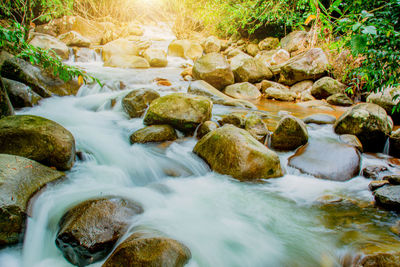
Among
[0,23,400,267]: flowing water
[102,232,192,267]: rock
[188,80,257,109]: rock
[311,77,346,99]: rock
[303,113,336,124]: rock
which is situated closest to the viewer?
[102,232,192,267]: rock

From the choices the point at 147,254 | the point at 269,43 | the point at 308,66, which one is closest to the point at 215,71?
the point at 308,66

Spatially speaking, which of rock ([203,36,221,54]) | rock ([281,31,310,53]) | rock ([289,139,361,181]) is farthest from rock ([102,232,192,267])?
rock ([203,36,221,54])

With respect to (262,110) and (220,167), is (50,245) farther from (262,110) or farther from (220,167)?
(262,110)

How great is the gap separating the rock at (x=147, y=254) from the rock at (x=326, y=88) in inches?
341

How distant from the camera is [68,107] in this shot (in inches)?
217

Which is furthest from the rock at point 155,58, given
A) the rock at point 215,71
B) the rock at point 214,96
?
the rock at point 214,96

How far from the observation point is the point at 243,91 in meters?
8.80

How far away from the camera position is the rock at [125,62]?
35.1ft

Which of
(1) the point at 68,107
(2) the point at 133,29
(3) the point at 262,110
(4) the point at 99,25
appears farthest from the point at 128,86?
(2) the point at 133,29

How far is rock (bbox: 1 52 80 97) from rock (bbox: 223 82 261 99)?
216 inches

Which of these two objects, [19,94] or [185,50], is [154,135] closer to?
[19,94]

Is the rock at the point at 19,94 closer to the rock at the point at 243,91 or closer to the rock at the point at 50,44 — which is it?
the rock at the point at 50,44

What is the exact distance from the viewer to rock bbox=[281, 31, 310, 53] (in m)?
11.6

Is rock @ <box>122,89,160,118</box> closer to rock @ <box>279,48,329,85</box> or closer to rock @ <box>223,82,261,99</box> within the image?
rock @ <box>223,82,261,99</box>
